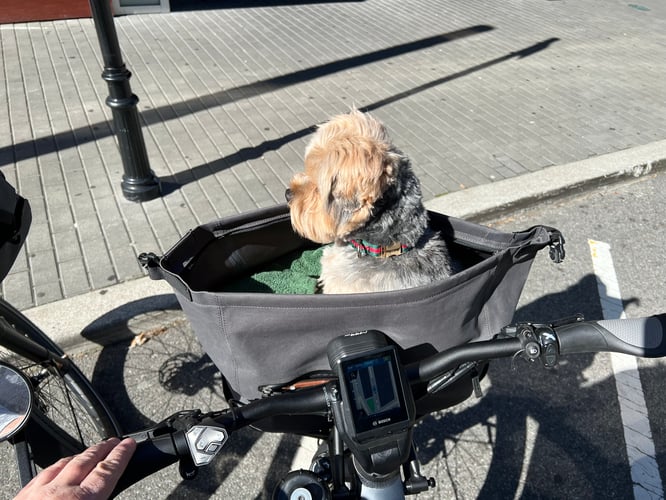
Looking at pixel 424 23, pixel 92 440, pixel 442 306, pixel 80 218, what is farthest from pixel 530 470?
pixel 424 23

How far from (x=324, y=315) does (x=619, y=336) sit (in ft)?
2.46

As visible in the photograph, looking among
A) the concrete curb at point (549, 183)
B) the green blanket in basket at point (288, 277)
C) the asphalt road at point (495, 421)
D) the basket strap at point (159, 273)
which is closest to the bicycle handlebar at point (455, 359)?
the basket strap at point (159, 273)

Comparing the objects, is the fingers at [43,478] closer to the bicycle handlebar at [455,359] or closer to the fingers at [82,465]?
the fingers at [82,465]

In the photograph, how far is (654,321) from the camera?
3.84ft

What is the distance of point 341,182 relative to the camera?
215 cm

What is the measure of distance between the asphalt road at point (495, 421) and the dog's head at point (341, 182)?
1413 millimetres

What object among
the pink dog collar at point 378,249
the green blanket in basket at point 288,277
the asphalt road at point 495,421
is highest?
the pink dog collar at point 378,249

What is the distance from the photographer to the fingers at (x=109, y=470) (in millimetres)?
968

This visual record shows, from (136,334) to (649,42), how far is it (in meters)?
10.1

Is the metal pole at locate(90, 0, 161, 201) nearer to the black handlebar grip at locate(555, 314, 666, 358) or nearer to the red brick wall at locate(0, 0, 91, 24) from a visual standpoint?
the black handlebar grip at locate(555, 314, 666, 358)

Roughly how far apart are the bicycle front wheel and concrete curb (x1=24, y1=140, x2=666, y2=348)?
776 mm

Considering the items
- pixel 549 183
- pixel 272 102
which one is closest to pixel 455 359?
pixel 549 183

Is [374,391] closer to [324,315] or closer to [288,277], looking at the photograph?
[324,315]

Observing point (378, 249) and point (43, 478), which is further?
point (378, 249)
